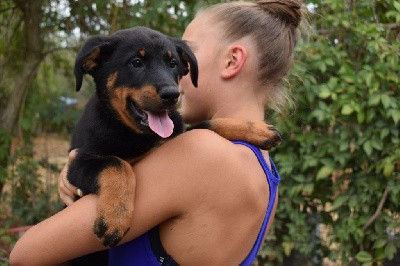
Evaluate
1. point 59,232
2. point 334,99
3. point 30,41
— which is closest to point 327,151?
point 334,99

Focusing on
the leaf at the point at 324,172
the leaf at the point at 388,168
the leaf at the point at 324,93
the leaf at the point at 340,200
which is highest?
the leaf at the point at 324,93

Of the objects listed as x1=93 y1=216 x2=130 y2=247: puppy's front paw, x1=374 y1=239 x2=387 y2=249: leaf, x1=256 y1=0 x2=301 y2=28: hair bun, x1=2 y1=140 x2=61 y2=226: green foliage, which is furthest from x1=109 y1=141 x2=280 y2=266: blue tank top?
x1=2 y1=140 x2=61 y2=226: green foliage

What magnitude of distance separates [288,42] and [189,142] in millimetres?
717

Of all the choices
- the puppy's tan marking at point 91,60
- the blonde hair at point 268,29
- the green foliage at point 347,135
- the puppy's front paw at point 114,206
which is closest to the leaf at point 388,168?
the green foliage at point 347,135

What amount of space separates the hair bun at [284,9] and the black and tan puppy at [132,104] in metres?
0.36

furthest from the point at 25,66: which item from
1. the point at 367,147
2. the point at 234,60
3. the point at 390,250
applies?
the point at 234,60

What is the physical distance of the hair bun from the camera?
8.03ft

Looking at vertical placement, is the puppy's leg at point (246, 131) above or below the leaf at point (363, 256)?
above

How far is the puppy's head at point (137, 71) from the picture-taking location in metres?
2.19

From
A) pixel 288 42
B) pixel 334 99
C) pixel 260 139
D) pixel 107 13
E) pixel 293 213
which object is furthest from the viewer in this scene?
pixel 107 13

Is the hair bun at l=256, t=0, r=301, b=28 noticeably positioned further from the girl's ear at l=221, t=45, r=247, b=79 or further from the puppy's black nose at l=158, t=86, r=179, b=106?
the puppy's black nose at l=158, t=86, r=179, b=106

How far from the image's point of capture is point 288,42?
2.45 meters

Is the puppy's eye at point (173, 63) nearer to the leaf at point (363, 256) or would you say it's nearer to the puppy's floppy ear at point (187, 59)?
the puppy's floppy ear at point (187, 59)

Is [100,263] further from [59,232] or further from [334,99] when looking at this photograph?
[334,99]
